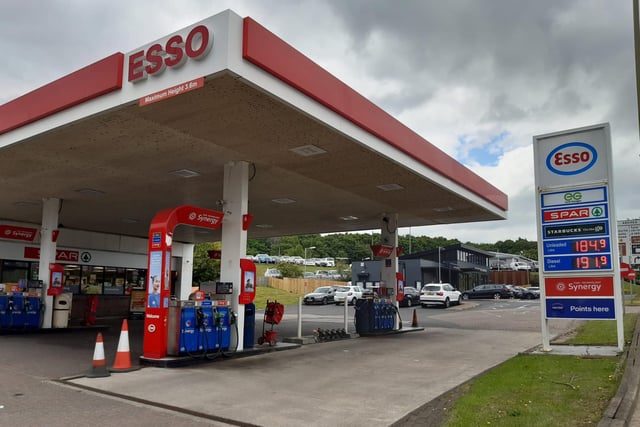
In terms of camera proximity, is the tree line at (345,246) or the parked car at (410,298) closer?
the parked car at (410,298)

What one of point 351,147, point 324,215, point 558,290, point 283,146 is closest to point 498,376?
point 558,290

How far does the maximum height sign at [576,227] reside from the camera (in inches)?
425

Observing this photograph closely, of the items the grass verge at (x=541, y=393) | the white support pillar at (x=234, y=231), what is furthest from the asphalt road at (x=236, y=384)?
the white support pillar at (x=234, y=231)

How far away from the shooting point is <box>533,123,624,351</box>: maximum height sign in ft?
35.4

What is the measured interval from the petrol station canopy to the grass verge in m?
5.02

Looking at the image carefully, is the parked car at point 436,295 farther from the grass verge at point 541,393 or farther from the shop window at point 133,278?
the grass verge at point 541,393

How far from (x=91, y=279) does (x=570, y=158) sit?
2224cm

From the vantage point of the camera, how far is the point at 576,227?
36.8 ft

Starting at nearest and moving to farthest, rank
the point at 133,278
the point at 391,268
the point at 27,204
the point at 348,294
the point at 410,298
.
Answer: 1. the point at 391,268
2. the point at 27,204
3. the point at 133,278
4. the point at 410,298
5. the point at 348,294

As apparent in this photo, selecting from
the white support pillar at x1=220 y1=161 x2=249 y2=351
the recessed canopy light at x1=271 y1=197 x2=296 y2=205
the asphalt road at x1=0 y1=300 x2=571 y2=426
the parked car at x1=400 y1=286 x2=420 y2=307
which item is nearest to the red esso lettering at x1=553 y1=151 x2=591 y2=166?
the asphalt road at x1=0 y1=300 x2=571 y2=426

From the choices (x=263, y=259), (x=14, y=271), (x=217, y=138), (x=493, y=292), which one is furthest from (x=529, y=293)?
(x=263, y=259)

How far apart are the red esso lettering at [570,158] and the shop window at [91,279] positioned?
21.6 meters

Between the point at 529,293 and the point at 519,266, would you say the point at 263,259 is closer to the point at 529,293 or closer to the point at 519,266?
the point at 519,266

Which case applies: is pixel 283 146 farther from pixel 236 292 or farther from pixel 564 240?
pixel 564 240
